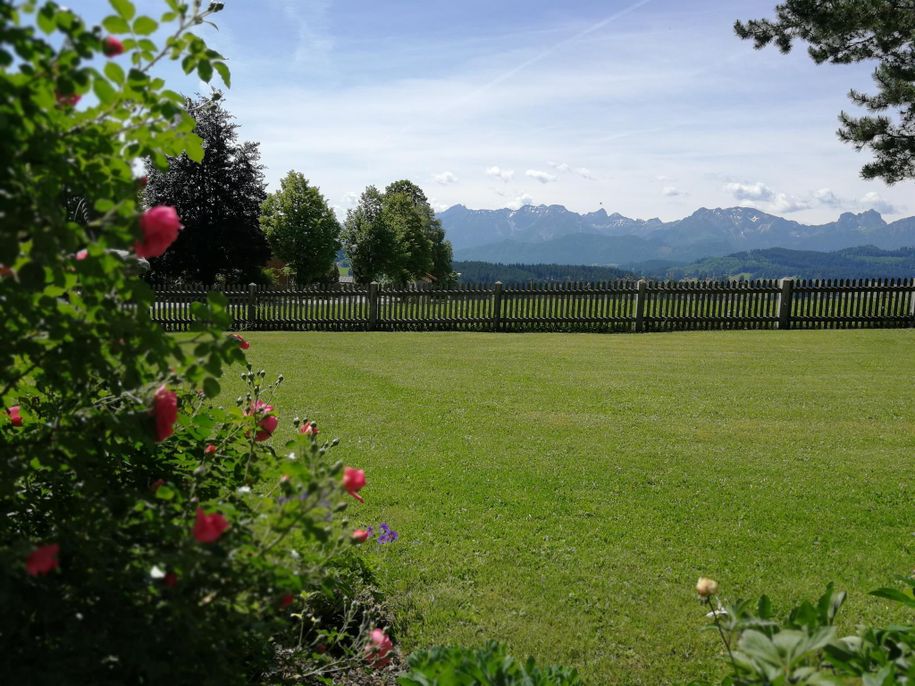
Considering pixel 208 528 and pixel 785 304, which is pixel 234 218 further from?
pixel 208 528

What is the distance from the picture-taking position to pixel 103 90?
1.62m

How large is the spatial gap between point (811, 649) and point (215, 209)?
3293 cm

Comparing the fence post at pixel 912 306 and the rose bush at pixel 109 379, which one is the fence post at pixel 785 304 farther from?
the rose bush at pixel 109 379

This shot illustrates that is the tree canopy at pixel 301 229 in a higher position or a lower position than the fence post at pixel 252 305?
higher

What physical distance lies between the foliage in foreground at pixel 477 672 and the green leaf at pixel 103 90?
5.90ft

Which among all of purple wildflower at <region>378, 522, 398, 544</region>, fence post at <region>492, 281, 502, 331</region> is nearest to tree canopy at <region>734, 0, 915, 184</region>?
A: fence post at <region>492, 281, 502, 331</region>

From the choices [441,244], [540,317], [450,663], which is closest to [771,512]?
[450,663]

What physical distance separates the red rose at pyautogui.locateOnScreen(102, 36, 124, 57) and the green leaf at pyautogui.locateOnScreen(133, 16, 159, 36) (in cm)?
5

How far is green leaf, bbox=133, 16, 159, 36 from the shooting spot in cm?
162

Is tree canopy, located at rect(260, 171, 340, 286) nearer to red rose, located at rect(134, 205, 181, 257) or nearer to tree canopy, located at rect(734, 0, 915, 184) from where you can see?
tree canopy, located at rect(734, 0, 915, 184)

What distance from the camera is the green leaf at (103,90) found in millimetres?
1605

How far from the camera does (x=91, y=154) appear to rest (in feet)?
5.42

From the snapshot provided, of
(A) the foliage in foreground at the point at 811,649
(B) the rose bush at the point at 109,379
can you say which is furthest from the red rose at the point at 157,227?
(A) the foliage in foreground at the point at 811,649

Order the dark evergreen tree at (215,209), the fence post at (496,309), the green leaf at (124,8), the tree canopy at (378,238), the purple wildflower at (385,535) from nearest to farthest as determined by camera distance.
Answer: the green leaf at (124,8) < the purple wildflower at (385,535) < the fence post at (496,309) < the dark evergreen tree at (215,209) < the tree canopy at (378,238)
